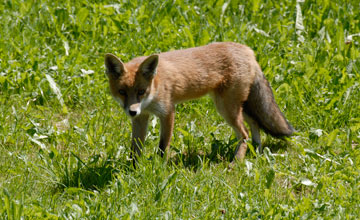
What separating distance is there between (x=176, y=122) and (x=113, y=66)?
4.44 ft

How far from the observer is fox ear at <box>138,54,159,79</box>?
581 cm

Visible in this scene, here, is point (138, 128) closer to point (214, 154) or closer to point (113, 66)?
point (113, 66)

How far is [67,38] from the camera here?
8.27 m

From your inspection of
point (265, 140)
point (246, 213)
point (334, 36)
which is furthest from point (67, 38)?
point (246, 213)

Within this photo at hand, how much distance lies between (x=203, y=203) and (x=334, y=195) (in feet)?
3.80

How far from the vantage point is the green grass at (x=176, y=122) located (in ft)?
16.6

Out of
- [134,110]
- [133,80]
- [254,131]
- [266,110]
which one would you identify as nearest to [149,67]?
[133,80]

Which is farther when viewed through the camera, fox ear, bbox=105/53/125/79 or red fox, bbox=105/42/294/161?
red fox, bbox=105/42/294/161

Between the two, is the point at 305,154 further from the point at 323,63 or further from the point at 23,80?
the point at 23,80

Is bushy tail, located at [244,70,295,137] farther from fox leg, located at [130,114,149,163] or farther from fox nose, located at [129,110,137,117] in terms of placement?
fox nose, located at [129,110,137,117]

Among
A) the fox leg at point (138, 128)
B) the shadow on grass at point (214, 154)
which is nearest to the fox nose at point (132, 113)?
the fox leg at point (138, 128)

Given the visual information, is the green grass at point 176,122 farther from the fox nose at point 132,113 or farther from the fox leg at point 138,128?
the fox nose at point 132,113

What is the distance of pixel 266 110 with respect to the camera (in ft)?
21.6

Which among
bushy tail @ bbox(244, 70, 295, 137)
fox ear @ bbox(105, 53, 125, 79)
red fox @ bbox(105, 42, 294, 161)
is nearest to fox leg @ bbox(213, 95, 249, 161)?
red fox @ bbox(105, 42, 294, 161)
